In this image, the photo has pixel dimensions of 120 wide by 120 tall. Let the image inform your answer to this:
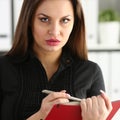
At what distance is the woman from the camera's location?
99cm

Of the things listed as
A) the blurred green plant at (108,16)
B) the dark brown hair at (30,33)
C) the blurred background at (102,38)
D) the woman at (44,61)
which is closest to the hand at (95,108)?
the woman at (44,61)

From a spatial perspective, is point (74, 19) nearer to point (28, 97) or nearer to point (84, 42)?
point (84, 42)

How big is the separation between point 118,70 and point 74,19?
4.43ft

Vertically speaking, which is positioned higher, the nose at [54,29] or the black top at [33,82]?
the nose at [54,29]

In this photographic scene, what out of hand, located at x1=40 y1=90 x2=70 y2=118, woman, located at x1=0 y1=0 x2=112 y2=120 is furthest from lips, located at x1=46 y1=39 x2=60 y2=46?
hand, located at x1=40 y1=90 x2=70 y2=118

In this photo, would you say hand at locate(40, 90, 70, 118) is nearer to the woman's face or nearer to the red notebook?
the red notebook

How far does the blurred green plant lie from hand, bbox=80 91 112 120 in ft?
5.28

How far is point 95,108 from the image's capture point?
84cm

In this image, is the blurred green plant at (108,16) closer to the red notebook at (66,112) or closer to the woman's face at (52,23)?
the woman's face at (52,23)

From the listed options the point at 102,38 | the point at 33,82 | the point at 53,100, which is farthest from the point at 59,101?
the point at 102,38

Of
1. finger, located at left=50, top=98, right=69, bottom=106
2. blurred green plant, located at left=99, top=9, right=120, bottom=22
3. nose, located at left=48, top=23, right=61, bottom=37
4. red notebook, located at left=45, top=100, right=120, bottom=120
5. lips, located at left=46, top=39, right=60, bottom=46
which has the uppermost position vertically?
blurred green plant, located at left=99, top=9, right=120, bottom=22

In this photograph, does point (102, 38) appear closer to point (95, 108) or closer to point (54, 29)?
point (54, 29)

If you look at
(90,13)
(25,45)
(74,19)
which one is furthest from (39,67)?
(90,13)

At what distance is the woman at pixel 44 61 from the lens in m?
0.99
